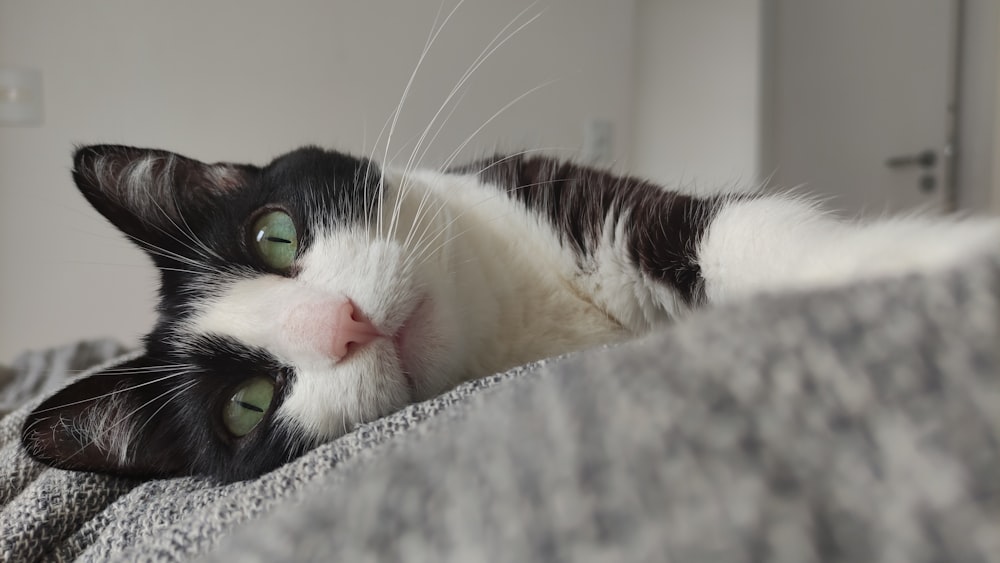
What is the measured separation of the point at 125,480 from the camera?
2.17 feet

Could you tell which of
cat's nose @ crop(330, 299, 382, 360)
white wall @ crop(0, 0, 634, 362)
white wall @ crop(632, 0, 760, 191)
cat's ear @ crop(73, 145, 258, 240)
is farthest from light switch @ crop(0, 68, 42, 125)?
white wall @ crop(632, 0, 760, 191)

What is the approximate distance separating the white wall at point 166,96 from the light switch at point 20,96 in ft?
0.08

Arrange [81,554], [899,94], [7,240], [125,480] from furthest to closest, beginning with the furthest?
[899,94] < [7,240] < [125,480] < [81,554]

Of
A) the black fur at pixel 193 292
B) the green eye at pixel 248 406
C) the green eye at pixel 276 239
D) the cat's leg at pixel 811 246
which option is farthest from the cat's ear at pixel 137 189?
the cat's leg at pixel 811 246

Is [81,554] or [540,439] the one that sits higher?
[540,439]

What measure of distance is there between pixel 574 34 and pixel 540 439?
258cm

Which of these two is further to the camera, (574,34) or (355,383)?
(574,34)

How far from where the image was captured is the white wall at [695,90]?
2.82 meters

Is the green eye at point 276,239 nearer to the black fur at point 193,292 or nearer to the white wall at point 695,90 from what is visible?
the black fur at point 193,292

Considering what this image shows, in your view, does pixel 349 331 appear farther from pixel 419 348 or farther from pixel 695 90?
pixel 695 90

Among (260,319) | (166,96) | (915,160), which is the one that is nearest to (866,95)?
(915,160)

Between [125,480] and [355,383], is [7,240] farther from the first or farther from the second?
[355,383]

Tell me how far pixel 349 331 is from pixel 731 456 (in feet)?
1.47

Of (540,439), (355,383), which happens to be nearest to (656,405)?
(540,439)
